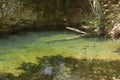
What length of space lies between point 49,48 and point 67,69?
201cm

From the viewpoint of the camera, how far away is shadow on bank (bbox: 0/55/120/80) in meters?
7.39

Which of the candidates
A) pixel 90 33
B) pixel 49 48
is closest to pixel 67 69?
pixel 49 48

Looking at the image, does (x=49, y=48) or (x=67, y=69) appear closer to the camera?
(x=67, y=69)

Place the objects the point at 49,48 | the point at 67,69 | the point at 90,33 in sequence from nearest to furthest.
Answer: the point at 67,69, the point at 49,48, the point at 90,33

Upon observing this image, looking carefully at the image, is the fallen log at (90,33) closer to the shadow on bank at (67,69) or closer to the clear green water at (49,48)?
the clear green water at (49,48)

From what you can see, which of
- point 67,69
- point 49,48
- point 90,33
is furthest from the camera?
point 90,33

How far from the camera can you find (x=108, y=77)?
7.22 metres

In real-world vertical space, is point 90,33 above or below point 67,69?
above

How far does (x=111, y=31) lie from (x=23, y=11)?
3.84 metres

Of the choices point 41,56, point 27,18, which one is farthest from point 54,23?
point 41,56

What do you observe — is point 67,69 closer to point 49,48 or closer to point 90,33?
point 49,48

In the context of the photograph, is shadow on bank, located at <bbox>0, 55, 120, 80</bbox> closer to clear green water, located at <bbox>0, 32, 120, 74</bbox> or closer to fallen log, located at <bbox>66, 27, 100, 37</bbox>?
clear green water, located at <bbox>0, 32, 120, 74</bbox>

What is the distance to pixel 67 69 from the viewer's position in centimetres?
796

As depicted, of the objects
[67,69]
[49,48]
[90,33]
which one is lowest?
[67,69]
